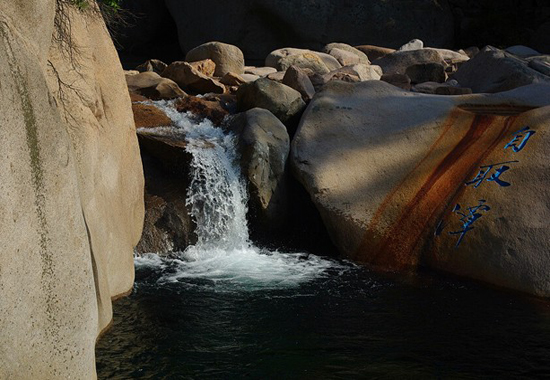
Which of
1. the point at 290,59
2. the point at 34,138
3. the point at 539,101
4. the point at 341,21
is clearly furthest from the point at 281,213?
the point at 341,21

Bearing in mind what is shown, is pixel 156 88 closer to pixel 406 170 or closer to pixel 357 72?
pixel 357 72

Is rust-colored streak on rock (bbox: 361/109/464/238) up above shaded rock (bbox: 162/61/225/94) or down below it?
below

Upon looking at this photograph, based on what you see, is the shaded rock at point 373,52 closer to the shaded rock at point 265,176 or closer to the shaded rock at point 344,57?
the shaded rock at point 344,57

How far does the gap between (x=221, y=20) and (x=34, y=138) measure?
19.2m

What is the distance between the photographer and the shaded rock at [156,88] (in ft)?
36.2

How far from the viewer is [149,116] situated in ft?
32.7

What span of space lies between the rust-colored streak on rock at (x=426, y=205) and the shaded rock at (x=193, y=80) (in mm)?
4344

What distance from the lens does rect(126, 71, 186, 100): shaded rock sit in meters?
11.0

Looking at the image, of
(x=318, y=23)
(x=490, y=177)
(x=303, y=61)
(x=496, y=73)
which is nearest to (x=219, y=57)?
(x=303, y=61)

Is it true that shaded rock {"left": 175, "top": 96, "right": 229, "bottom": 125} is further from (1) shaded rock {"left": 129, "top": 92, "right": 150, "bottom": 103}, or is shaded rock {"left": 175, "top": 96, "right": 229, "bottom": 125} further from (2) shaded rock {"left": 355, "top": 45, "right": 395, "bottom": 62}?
(2) shaded rock {"left": 355, "top": 45, "right": 395, "bottom": 62}

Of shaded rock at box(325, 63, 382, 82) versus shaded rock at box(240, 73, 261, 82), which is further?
shaded rock at box(240, 73, 261, 82)

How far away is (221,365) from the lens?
532 cm

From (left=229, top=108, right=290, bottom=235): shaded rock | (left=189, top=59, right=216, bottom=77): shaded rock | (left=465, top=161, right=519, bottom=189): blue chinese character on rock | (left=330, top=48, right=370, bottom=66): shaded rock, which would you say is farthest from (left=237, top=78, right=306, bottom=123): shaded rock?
(left=330, top=48, right=370, bottom=66): shaded rock

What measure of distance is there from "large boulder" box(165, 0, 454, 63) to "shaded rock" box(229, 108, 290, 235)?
12944 millimetres
